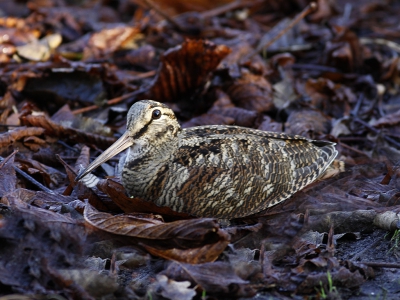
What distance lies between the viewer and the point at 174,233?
3.94 m

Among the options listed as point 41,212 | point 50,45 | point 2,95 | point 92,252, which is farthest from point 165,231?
point 50,45

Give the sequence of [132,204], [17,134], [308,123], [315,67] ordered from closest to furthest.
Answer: [132,204] < [17,134] < [308,123] < [315,67]

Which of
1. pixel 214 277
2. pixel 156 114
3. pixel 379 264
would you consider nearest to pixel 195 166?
pixel 156 114

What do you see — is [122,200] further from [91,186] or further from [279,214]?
[279,214]

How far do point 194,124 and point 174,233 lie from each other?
2.47 metres

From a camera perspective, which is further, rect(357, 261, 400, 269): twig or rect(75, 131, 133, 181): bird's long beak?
rect(75, 131, 133, 181): bird's long beak

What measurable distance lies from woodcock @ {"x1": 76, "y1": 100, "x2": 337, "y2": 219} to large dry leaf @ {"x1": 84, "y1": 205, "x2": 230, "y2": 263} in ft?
1.94

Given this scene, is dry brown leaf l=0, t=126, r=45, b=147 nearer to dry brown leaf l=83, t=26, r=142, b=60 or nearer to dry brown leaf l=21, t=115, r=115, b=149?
dry brown leaf l=21, t=115, r=115, b=149

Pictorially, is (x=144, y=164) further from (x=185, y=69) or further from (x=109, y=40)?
(x=109, y=40)

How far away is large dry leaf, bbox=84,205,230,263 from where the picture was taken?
3.85 metres

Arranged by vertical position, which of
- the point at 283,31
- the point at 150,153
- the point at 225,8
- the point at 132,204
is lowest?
the point at 132,204

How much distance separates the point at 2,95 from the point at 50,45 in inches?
53.8

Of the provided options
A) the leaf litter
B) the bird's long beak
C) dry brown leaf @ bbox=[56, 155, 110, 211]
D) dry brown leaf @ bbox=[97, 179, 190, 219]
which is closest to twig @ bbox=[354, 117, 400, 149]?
the leaf litter

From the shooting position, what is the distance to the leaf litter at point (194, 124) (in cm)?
374
